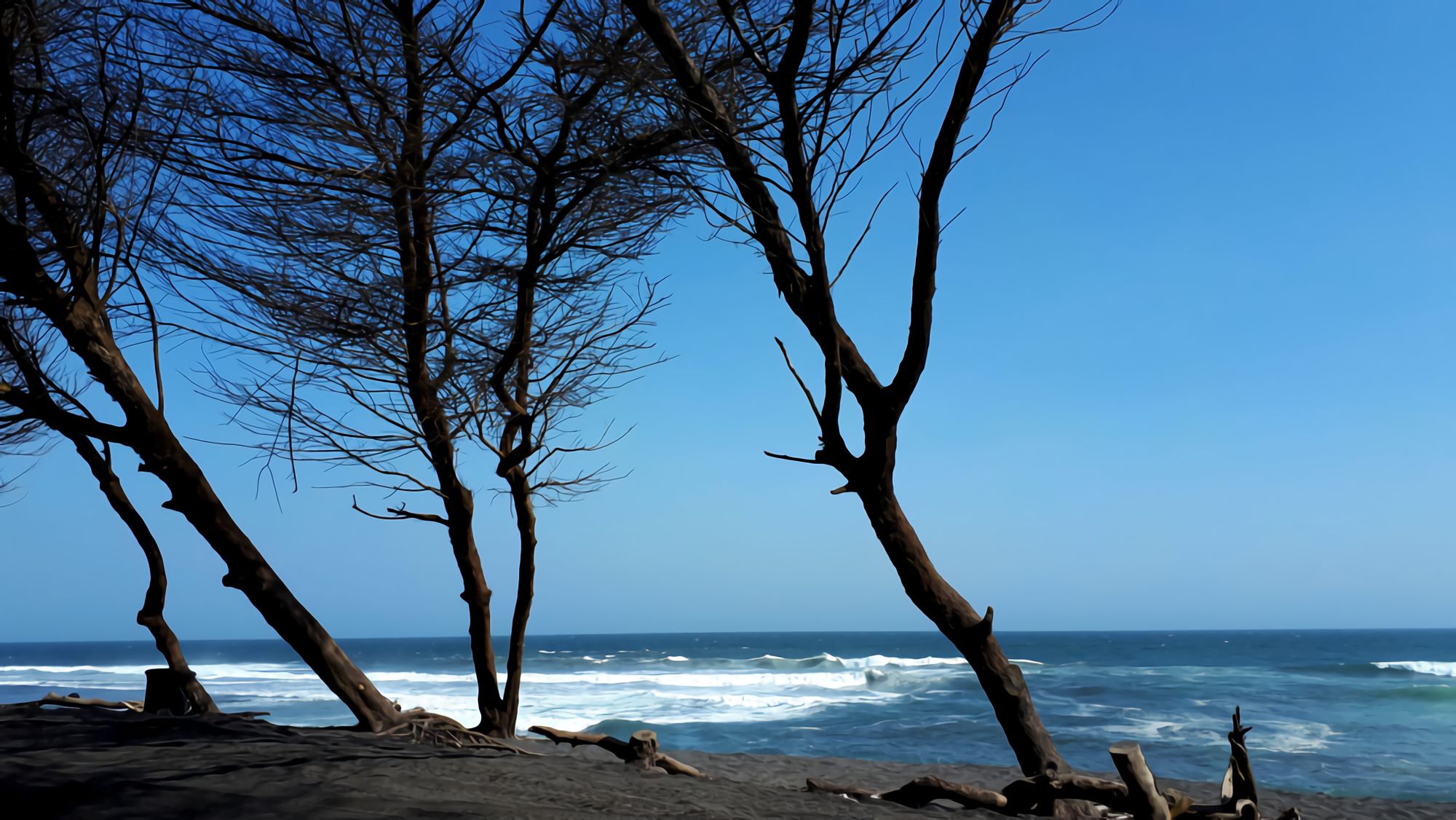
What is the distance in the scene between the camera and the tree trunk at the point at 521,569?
6941 mm

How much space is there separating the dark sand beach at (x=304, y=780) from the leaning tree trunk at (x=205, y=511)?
302 mm

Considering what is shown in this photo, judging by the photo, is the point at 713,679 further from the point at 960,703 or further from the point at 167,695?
the point at 167,695

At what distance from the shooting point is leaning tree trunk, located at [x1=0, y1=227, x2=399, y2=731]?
5145mm

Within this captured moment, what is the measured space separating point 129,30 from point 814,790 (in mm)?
4806

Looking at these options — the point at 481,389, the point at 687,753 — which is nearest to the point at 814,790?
the point at 481,389

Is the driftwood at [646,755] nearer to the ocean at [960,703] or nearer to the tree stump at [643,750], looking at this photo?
the tree stump at [643,750]

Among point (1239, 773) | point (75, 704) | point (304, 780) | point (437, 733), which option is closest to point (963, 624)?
point (1239, 773)

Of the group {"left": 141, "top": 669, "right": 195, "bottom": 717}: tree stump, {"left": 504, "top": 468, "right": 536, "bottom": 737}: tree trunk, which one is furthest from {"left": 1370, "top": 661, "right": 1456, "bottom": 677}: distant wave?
{"left": 141, "top": 669, "right": 195, "bottom": 717}: tree stump

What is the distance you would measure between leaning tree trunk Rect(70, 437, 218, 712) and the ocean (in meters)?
7.59

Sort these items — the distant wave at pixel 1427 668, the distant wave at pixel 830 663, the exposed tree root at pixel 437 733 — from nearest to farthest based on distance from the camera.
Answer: the exposed tree root at pixel 437 733 → the distant wave at pixel 1427 668 → the distant wave at pixel 830 663

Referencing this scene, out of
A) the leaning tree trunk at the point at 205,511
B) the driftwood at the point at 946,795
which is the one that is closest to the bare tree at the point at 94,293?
the leaning tree trunk at the point at 205,511

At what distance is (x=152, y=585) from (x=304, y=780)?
2977 mm

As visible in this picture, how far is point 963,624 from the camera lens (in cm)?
418

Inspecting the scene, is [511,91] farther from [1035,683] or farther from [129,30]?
[1035,683]
